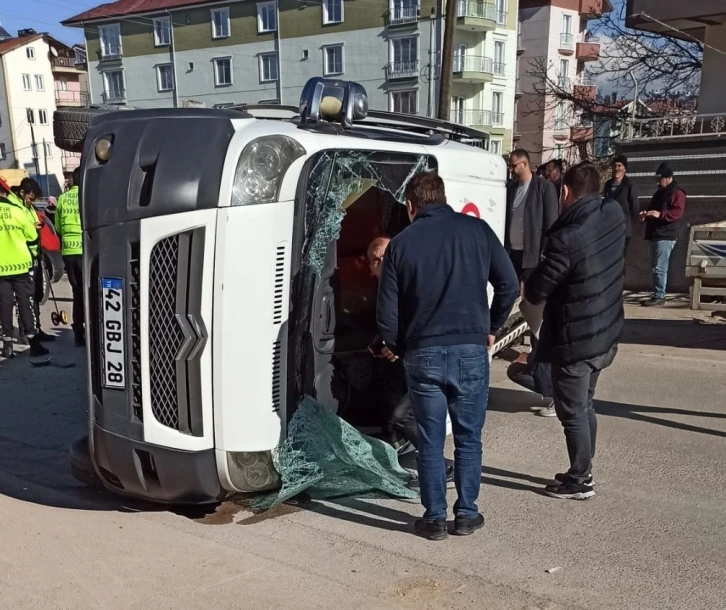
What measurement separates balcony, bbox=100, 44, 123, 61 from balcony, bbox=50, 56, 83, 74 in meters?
11.4

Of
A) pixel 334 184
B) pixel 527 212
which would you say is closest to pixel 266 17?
pixel 527 212

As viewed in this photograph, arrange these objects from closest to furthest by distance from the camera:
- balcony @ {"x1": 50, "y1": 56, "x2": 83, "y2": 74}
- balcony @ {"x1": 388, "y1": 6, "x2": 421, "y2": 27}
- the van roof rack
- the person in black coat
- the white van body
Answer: the white van body → the van roof rack → the person in black coat → balcony @ {"x1": 388, "y1": 6, "x2": 421, "y2": 27} → balcony @ {"x1": 50, "y1": 56, "x2": 83, "y2": 74}

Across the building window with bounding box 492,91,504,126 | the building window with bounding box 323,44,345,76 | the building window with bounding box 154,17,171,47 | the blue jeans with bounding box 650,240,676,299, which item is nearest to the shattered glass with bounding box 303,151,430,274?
the blue jeans with bounding box 650,240,676,299

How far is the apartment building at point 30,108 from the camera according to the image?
51.5 metres

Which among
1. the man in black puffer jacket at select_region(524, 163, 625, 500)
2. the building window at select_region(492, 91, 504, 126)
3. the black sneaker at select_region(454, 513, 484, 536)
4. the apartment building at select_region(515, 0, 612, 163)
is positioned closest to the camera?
the black sneaker at select_region(454, 513, 484, 536)

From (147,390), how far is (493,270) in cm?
179

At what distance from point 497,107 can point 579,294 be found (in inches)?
1697

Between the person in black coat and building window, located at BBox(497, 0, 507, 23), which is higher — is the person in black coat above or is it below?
below

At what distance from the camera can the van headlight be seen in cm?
324

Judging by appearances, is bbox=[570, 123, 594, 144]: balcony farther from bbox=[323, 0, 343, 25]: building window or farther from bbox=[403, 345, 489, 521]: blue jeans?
bbox=[403, 345, 489, 521]: blue jeans

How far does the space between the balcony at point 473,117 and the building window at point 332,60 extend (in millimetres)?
7546

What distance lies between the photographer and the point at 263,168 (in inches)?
130

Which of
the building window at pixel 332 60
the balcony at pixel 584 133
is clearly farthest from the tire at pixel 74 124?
the building window at pixel 332 60

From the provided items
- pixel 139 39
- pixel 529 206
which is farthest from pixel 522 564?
pixel 139 39
